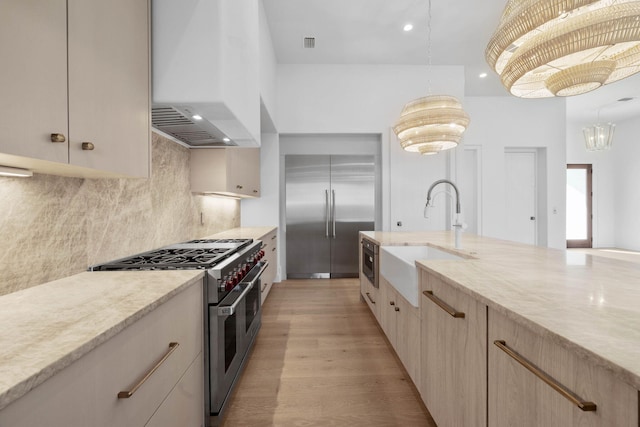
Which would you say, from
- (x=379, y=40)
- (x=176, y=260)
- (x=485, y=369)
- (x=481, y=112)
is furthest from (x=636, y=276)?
(x=481, y=112)

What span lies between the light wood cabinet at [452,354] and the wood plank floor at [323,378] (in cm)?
35

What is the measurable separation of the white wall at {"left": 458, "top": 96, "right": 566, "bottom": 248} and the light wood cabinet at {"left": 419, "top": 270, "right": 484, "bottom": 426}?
4.81 m

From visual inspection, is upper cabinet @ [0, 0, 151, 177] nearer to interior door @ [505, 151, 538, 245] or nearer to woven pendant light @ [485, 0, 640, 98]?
woven pendant light @ [485, 0, 640, 98]

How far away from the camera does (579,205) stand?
312 inches

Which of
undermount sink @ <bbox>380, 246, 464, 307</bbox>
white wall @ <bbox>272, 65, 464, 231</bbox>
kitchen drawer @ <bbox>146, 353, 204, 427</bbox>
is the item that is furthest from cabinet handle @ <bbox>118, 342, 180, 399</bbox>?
white wall @ <bbox>272, 65, 464, 231</bbox>

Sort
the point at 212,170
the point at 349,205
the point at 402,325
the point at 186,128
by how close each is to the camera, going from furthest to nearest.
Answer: the point at 349,205, the point at 212,170, the point at 186,128, the point at 402,325

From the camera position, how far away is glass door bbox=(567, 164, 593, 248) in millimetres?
7840

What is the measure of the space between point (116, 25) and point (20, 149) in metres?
0.70

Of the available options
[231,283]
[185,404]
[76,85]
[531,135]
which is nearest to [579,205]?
[531,135]

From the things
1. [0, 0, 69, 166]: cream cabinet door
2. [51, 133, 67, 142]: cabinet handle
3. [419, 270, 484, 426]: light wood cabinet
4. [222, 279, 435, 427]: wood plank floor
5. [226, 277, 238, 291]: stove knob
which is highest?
[0, 0, 69, 166]: cream cabinet door

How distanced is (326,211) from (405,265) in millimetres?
3036

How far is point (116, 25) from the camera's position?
3.92ft

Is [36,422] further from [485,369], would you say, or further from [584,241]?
[584,241]

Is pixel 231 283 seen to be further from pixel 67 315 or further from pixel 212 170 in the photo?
pixel 212 170
